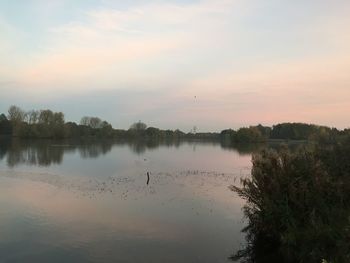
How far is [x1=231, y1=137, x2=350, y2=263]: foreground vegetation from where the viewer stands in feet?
48.4

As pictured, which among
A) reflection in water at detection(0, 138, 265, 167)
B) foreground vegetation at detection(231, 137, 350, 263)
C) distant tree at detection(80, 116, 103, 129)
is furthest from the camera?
distant tree at detection(80, 116, 103, 129)

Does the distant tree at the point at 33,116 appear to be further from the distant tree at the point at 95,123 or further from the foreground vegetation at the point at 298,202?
the foreground vegetation at the point at 298,202

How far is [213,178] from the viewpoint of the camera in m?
45.1

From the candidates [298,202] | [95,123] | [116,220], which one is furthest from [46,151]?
[95,123]

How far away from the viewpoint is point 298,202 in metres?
17.3

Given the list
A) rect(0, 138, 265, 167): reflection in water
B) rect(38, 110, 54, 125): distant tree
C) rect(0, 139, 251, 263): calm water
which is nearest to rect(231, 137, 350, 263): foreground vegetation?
rect(0, 139, 251, 263): calm water

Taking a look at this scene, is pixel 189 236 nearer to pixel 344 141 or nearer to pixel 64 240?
pixel 64 240

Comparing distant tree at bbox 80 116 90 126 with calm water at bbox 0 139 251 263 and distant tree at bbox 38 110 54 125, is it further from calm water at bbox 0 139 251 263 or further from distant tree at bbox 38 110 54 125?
calm water at bbox 0 139 251 263

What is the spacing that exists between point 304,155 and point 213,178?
87.4 feet

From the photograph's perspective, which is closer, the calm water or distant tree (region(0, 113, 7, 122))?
the calm water

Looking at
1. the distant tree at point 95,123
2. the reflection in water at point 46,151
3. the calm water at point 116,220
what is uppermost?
the distant tree at point 95,123

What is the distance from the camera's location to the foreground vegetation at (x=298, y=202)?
14.7m

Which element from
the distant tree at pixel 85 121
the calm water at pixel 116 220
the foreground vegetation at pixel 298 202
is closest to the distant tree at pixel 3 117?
the distant tree at pixel 85 121

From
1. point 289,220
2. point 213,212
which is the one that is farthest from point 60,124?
point 289,220
